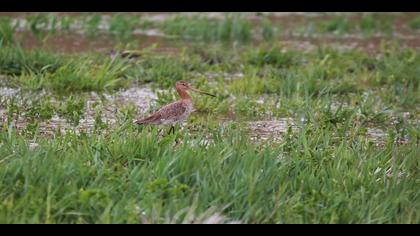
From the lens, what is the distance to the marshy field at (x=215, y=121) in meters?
5.73

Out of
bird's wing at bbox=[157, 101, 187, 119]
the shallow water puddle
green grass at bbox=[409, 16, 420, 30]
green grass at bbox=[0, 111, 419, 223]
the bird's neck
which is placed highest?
green grass at bbox=[0, 111, 419, 223]

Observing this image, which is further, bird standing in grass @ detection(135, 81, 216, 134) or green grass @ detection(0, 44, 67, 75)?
green grass @ detection(0, 44, 67, 75)

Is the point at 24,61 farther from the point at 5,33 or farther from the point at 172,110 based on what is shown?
the point at 172,110

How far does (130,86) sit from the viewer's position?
11.0m

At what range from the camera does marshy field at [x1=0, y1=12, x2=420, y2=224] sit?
5734 millimetres

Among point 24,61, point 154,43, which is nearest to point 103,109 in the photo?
point 24,61

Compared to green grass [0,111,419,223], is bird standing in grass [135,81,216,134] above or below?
below

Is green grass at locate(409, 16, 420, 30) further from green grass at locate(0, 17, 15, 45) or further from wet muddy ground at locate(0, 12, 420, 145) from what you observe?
green grass at locate(0, 17, 15, 45)

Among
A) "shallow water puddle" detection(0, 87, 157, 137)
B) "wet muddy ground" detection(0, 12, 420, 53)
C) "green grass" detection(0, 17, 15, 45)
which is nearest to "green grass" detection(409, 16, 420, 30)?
"wet muddy ground" detection(0, 12, 420, 53)

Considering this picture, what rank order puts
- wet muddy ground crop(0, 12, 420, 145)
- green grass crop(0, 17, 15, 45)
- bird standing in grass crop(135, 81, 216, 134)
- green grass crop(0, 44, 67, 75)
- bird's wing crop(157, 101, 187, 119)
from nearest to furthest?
bird standing in grass crop(135, 81, 216, 134), bird's wing crop(157, 101, 187, 119), wet muddy ground crop(0, 12, 420, 145), green grass crop(0, 44, 67, 75), green grass crop(0, 17, 15, 45)

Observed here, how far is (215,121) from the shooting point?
30.8 feet
